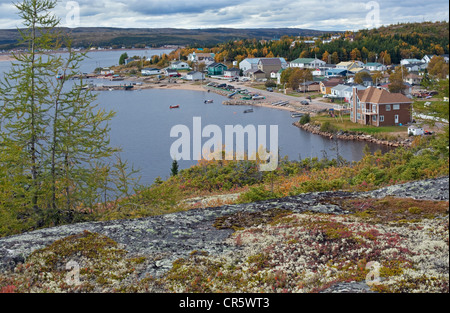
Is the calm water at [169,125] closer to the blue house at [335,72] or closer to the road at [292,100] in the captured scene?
the road at [292,100]

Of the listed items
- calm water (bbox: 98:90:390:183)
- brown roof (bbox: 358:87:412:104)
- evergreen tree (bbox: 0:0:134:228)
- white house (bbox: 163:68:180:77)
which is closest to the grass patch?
brown roof (bbox: 358:87:412:104)

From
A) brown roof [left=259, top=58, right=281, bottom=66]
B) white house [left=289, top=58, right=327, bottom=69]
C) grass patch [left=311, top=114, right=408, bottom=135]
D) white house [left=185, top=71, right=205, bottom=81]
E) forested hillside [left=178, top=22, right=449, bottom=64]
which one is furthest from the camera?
white house [left=185, top=71, right=205, bottom=81]

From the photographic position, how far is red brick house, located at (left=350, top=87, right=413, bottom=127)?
28.2 m

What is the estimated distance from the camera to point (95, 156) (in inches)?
275

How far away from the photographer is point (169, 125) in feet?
108

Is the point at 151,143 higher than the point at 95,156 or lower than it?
lower

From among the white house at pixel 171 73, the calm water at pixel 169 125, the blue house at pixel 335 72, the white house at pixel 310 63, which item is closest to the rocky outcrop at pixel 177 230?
the calm water at pixel 169 125

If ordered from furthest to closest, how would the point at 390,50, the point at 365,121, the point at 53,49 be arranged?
the point at 390,50
the point at 365,121
the point at 53,49

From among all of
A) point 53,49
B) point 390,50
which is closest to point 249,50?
point 390,50

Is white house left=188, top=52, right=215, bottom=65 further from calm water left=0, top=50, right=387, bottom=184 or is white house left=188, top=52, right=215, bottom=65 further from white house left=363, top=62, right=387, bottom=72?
white house left=363, top=62, right=387, bottom=72

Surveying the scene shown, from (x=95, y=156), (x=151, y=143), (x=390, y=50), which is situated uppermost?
(x=390, y=50)

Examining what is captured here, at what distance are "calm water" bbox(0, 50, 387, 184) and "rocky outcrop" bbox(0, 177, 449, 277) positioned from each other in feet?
24.8

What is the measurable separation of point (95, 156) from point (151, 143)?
65.1 feet
